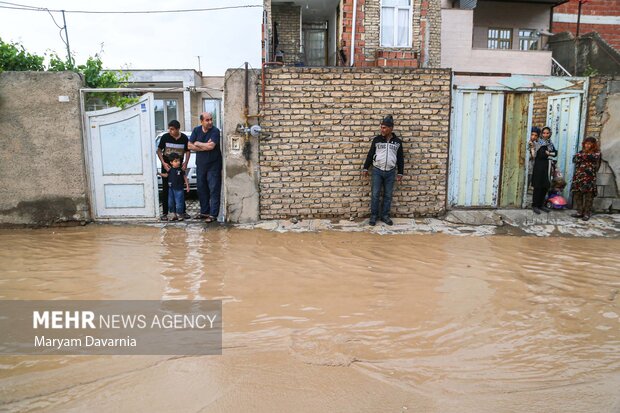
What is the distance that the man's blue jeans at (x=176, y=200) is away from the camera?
7574 millimetres

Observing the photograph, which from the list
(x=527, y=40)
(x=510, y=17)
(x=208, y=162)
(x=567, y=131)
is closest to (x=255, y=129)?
(x=208, y=162)

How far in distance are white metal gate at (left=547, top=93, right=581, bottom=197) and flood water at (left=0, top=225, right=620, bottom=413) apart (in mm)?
1906

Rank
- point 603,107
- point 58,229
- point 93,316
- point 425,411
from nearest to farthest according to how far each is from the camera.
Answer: point 425,411 < point 93,316 < point 58,229 < point 603,107

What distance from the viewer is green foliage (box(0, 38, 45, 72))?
7227mm

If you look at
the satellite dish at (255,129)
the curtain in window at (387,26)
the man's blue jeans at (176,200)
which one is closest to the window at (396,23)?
the curtain in window at (387,26)

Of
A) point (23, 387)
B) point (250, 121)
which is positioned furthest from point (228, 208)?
point (23, 387)

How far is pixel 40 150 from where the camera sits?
7332 millimetres

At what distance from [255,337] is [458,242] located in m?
4.11

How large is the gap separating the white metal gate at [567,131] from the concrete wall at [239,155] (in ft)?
17.7

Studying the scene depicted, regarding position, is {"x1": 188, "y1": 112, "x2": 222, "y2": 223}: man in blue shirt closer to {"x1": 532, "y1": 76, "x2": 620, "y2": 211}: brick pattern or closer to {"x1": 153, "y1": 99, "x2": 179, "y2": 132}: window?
{"x1": 532, "y1": 76, "x2": 620, "y2": 211}: brick pattern

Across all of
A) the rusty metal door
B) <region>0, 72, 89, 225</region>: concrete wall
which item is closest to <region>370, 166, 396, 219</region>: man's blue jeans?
the rusty metal door

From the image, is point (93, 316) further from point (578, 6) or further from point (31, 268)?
point (578, 6)

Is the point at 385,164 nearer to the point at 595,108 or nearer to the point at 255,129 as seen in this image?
the point at 255,129

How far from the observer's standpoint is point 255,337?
139 inches
